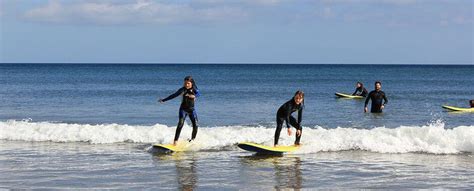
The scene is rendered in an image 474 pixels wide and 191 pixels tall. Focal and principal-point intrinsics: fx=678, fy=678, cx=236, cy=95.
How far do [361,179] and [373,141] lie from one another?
15.0 ft

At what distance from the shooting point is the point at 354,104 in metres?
34.1

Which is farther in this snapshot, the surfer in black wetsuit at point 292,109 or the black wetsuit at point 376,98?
the black wetsuit at point 376,98

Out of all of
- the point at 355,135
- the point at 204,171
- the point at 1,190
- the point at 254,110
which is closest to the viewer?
the point at 1,190

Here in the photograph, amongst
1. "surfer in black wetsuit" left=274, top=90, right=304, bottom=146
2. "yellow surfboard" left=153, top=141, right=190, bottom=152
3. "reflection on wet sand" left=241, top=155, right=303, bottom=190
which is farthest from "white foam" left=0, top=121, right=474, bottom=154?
"reflection on wet sand" left=241, top=155, right=303, bottom=190

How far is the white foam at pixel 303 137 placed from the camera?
53.2 ft

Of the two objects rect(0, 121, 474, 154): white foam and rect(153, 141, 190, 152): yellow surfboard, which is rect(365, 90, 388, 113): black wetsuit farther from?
rect(153, 141, 190, 152): yellow surfboard

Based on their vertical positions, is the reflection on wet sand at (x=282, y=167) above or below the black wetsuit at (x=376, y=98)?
below

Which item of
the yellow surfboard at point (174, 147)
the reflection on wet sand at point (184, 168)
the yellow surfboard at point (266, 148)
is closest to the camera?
the reflection on wet sand at point (184, 168)

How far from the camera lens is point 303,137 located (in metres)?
18.5

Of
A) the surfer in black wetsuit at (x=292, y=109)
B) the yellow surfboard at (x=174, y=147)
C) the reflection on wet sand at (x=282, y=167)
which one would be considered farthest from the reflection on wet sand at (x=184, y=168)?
the surfer in black wetsuit at (x=292, y=109)

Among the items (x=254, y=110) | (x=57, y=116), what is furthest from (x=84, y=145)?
(x=254, y=110)

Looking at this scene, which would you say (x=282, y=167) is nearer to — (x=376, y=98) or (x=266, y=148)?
(x=266, y=148)

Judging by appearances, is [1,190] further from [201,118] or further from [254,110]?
[254,110]

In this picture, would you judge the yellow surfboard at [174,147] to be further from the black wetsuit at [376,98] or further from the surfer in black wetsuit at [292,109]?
the black wetsuit at [376,98]
